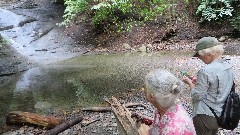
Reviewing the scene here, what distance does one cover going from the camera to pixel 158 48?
12688mm

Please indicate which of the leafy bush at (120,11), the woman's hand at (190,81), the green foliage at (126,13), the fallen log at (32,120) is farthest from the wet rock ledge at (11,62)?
the woman's hand at (190,81)

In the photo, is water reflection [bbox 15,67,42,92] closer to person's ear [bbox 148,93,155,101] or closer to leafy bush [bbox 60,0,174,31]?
leafy bush [bbox 60,0,174,31]

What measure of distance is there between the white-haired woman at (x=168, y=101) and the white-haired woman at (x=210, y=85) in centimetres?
72

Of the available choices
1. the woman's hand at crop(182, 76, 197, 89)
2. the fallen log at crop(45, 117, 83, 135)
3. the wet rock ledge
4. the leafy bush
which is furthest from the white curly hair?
the leafy bush

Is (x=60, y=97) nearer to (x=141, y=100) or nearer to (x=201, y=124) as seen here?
(x=141, y=100)

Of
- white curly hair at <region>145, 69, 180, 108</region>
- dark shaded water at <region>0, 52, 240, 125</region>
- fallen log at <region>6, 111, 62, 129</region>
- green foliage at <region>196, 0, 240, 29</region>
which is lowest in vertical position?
dark shaded water at <region>0, 52, 240, 125</region>

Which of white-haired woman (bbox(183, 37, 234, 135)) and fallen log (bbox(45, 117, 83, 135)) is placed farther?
fallen log (bbox(45, 117, 83, 135))

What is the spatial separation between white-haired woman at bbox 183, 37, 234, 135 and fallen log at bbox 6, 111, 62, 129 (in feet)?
12.1

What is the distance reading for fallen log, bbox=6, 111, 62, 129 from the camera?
5.86m

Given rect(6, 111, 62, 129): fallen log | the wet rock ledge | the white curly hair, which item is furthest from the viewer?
the wet rock ledge

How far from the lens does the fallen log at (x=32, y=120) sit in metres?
5.86

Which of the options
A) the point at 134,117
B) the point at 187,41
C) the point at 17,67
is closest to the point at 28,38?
the point at 17,67

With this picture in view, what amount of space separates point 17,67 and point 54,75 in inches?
99.1

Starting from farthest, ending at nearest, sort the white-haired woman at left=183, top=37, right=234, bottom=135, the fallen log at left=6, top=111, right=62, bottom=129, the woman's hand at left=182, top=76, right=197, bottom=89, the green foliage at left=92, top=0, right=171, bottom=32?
the green foliage at left=92, top=0, right=171, bottom=32, the fallen log at left=6, top=111, right=62, bottom=129, the woman's hand at left=182, top=76, right=197, bottom=89, the white-haired woman at left=183, top=37, right=234, bottom=135
